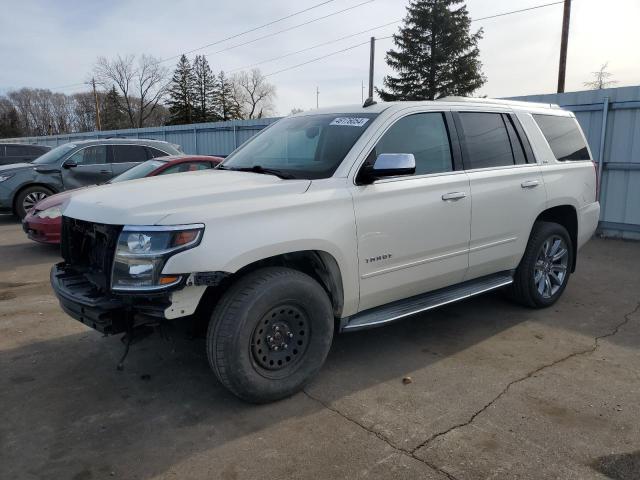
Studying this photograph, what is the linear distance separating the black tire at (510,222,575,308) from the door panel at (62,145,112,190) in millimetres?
8894

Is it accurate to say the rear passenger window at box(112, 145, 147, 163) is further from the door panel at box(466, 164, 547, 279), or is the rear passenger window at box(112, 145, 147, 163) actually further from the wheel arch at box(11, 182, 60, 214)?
the door panel at box(466, 164, 547, 279)

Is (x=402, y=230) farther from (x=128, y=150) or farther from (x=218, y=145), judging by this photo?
(x=218, y=145)

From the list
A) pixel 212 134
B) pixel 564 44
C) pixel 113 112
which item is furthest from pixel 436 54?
pixel 113 112

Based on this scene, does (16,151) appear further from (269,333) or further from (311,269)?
(269,333)

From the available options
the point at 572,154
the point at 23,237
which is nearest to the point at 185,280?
the point at 572,154

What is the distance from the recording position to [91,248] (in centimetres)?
351

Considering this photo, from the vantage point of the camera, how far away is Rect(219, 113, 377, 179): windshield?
12.2 feet

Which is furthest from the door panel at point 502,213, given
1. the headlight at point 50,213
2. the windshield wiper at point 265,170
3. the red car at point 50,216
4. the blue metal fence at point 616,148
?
the headlight at point 50,213

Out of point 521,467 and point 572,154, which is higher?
point 572,154

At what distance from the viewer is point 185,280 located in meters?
2.88

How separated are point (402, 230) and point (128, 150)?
29.7 ft

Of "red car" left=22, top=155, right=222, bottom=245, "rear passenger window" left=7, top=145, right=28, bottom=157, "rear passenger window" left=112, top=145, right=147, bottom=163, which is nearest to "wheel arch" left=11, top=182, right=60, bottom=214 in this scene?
"rear passenger window" left=112, top=145, right=147, bottom=163

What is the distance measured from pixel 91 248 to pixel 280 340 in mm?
1447

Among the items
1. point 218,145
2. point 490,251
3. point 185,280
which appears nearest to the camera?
point 185,280
